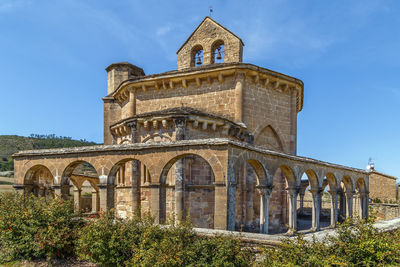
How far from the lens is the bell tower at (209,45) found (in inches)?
656

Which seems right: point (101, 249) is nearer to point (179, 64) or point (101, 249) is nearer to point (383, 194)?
point (179, 64)

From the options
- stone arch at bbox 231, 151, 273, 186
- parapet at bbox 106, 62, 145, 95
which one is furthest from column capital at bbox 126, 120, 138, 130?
parapet at bbox 106, 62, 145, 95

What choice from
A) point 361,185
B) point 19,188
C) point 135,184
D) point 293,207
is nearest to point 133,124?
point 135,184

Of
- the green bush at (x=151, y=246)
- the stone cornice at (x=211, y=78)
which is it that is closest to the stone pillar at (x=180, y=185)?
the green bush at (x=151, y=246)

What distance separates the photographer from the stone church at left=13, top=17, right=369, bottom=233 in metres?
10.0

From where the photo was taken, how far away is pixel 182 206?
1159 centimetres

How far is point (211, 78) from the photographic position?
1529 centimetres

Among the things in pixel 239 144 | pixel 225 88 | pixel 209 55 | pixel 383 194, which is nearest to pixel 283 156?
pixel 239 144

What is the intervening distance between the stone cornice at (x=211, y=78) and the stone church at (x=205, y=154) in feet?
0.17

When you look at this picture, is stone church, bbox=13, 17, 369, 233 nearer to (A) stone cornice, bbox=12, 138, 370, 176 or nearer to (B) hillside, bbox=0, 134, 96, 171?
(A) stone cornice, bbox=12, 138, 370, 176

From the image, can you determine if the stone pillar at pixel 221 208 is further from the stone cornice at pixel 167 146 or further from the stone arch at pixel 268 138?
the stone arch at pixel 268 138

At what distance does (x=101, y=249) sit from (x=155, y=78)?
10.1 metres

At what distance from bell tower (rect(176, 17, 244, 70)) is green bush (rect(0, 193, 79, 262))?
1124 centimetres

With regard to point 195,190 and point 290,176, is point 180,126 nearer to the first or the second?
point 195,190
